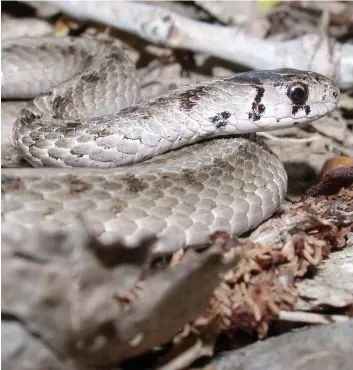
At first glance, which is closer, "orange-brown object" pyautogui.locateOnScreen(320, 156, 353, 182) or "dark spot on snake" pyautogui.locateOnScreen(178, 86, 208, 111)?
"dark spot on snake" pyautogui.locateOnScreen(178, 86, 208, 111)

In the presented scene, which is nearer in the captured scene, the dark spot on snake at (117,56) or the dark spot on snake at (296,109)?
the dark spot on snake at (296,109)

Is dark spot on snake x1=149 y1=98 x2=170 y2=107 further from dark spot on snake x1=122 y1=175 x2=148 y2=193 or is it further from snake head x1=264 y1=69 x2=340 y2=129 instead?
Result: dark spot on snake x1=122 y1=175 x2=148 y2=193

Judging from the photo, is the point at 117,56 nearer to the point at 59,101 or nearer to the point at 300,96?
the point at 59,101

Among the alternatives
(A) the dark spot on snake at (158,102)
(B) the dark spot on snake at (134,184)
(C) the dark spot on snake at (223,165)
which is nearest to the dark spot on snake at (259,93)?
(A) the dark spot on snake at (158,102)

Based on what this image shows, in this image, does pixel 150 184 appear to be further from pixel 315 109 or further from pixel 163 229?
pixel 315 109

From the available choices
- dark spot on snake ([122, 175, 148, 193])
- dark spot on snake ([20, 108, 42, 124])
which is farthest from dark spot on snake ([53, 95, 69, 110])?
dark spot on snake ([122, 175, 148, 193])

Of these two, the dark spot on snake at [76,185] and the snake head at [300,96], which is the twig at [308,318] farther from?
the snake head at [300,96]
